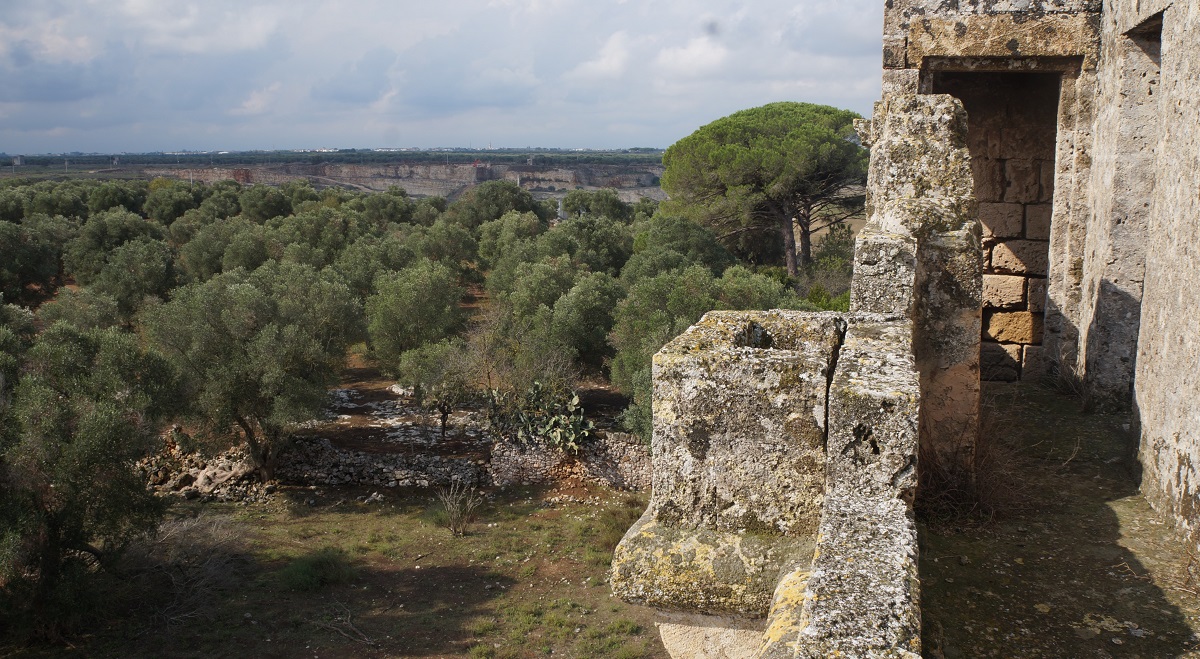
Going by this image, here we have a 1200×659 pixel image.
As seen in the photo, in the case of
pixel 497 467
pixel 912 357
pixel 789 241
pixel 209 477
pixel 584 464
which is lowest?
pixel 209 477

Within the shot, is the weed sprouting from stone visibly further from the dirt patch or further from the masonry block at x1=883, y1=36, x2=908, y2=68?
the dirt patch

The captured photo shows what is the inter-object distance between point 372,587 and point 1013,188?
11.6 meters

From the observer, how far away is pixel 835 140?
27.6 metres

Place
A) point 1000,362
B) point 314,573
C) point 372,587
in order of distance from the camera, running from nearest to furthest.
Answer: point 1000,362 → point 314,573 → point 372,587

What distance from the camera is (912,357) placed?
3.63 metres

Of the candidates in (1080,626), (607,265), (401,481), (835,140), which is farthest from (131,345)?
(835,140)

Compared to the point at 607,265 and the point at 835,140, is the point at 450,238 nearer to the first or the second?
the point at 607,265

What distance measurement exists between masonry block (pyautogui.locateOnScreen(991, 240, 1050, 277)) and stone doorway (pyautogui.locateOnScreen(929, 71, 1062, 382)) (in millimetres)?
11

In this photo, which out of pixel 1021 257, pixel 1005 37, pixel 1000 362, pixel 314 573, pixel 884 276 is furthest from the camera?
pixel 314 573

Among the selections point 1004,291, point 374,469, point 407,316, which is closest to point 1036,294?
point 1004,291

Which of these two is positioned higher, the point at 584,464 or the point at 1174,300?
the point at 1174,300

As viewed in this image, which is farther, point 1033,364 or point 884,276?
point 1033,364

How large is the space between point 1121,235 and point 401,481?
15.4m

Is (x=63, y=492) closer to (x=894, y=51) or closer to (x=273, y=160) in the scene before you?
(x=894, y=51)
